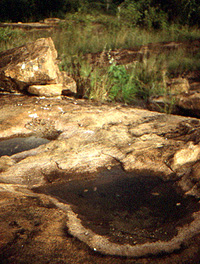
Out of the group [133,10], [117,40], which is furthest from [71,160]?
[133,10]

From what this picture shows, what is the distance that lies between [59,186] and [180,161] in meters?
1.30

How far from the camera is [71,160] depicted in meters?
3.33

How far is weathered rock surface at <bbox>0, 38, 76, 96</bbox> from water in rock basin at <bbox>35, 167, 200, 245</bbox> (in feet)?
9.55

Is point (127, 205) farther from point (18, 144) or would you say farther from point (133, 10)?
point (133, 10)

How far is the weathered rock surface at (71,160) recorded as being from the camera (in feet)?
6.45

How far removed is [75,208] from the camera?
259 centimetres

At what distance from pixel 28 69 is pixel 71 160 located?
106 inches

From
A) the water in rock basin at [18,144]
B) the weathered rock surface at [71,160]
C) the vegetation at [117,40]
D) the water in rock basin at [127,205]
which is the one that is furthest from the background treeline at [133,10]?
the water in rock basin at [127,205]

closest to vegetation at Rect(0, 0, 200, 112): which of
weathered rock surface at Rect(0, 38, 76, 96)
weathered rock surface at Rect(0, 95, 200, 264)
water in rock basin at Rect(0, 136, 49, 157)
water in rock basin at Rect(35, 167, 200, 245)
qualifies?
weathered rock surface at Rect(0, 38, 76, 96)

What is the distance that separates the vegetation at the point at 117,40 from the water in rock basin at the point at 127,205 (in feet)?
9.48

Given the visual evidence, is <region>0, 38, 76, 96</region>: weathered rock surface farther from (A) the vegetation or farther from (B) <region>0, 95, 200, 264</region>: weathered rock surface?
(A) the vegetation

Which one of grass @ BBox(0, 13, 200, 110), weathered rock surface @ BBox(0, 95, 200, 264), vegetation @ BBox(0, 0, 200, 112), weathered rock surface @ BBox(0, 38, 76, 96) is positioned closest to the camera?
weathered rock surface @ BBox(0, 95, 200, 264)

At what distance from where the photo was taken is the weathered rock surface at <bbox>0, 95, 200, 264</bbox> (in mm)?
1965

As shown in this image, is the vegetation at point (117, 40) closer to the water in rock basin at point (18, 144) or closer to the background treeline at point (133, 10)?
the background treeline at point (133, 10)
